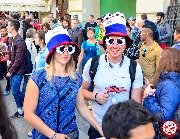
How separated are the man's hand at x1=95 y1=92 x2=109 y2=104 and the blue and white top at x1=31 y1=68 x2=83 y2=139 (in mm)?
279

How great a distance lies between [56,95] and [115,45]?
2.58 feet

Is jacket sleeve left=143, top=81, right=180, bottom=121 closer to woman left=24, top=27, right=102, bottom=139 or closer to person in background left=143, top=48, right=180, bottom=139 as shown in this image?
person in background left=143, top=48, right=180, bottom=139

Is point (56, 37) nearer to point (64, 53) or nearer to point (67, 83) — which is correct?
point (64, 53)

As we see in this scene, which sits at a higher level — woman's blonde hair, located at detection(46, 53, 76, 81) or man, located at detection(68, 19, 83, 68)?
man, located at detection(68, 19, 83, 68)

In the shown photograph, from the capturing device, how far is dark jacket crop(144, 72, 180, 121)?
2.81 meters

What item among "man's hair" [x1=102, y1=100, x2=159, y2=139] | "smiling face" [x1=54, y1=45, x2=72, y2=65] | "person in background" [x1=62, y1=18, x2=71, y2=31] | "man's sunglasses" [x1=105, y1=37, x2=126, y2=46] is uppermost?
"person in background" [x1=62, y1=18, x2=71, y2=31]

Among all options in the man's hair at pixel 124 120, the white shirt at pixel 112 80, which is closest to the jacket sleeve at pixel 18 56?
the white shirt at pixel 112 80

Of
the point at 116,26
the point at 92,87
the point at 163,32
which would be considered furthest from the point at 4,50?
the point at 116,26

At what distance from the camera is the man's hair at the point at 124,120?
66.4 inches

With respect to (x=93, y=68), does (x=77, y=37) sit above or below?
above

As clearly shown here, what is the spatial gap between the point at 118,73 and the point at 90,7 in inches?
445

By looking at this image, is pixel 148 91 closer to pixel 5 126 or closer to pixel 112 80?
pixel 112 80

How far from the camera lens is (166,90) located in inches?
113

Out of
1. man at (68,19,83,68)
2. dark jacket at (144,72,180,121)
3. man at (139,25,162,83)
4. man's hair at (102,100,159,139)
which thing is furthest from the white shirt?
man at (68,19,83,68)
